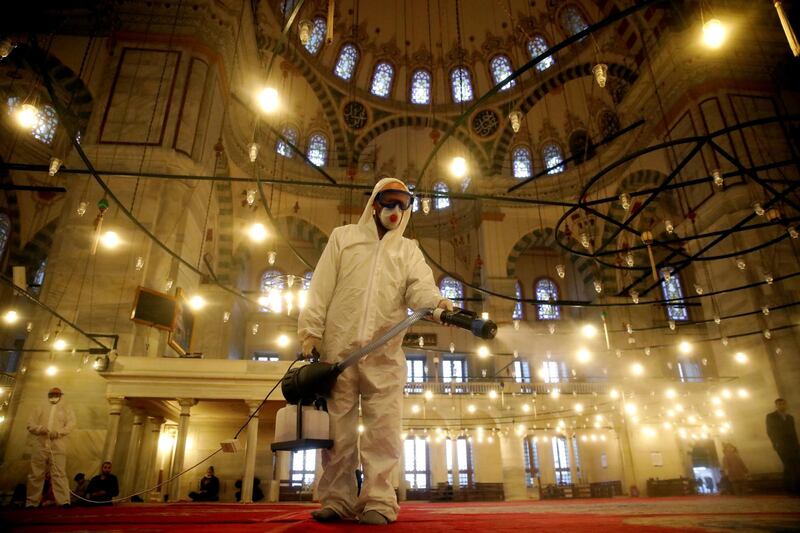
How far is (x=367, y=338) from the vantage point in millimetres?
2594

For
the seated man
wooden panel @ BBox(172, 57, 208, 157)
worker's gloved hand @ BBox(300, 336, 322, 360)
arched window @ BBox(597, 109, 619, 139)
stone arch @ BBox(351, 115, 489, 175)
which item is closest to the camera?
worker's gloved hand @ BBox(300, 336, 322, 360)

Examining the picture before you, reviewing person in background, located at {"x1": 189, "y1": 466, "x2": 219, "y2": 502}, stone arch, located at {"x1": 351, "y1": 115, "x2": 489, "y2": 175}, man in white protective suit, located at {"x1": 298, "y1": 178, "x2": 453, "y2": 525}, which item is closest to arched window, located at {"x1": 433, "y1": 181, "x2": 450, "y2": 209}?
stone arch, located at {"x1": 351, "y1": 115, "x2": 489, "y2": 175}

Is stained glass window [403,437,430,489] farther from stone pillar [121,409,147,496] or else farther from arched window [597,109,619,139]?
arched window [597,109,619,139]

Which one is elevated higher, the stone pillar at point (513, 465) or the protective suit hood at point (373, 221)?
the protective suit hood at point (373, 221)

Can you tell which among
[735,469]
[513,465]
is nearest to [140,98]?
[513,465]

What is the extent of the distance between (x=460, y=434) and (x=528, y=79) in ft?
51.4

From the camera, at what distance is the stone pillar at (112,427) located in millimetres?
8734

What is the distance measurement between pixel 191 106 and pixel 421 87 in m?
12.8

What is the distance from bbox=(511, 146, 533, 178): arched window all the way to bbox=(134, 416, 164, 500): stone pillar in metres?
17.1

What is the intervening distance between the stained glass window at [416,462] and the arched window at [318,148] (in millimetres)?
12760

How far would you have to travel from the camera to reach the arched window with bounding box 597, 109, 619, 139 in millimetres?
18609

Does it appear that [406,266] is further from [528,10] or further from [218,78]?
[528,10]

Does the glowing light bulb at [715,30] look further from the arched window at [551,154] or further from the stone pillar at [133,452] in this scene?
the arched window at [551,154]

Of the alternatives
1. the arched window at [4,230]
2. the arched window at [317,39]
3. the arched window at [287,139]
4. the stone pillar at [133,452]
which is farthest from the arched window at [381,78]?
the stone pillar at [133,452]
